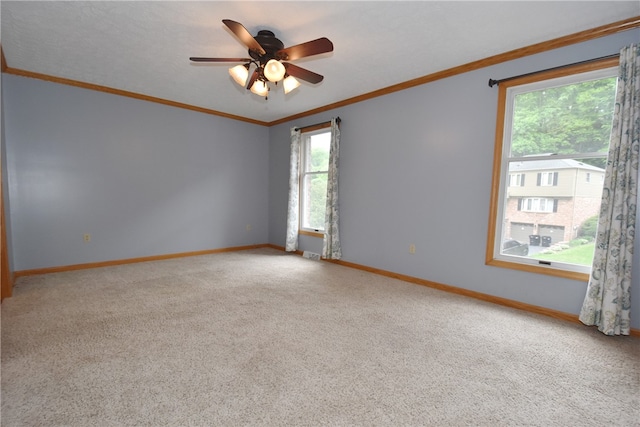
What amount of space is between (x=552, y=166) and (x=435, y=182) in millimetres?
1092

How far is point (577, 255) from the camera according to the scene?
102 inches

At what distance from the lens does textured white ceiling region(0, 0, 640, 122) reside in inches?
86.3

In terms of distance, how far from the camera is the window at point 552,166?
2.51 m

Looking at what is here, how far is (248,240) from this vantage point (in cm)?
568

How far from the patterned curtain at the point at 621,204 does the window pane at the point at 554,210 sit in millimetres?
252

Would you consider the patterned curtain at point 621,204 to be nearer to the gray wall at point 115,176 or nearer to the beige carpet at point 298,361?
the beige carpet at point 298,361

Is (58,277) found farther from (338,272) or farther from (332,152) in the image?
(332,152)

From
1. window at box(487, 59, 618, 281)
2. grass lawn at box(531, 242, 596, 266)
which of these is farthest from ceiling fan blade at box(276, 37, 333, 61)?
grass lawn at box(531, 242, 596, 266)

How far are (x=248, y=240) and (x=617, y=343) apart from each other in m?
5.11

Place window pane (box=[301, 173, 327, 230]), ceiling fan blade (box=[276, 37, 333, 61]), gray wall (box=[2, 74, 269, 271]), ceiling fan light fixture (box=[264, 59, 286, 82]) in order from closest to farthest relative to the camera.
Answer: ceiling fan blade (box=[276, 37, 333, 61])
ceiling fan light fixture (box=[264, 59, 286, 82])
gray wall (box=[2, 74, 269, 271])
window pane (box=[301, 173, 327, 230])

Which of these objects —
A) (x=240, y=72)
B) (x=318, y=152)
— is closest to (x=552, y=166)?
(x=240, y=72)

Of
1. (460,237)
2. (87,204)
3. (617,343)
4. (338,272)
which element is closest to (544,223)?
(460,237)

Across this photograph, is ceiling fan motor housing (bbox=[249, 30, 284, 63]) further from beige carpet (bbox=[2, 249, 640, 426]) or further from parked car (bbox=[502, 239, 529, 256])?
parked car (bbox=[502, 239, 529, 256])

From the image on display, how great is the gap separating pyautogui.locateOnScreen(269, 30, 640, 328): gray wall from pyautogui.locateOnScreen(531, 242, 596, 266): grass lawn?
0.64 feet
